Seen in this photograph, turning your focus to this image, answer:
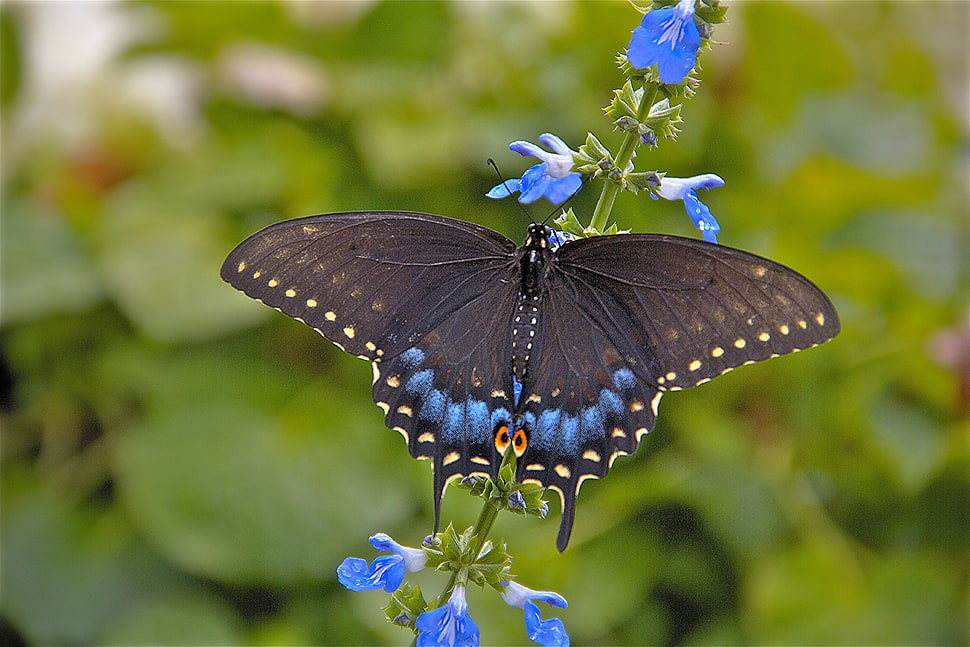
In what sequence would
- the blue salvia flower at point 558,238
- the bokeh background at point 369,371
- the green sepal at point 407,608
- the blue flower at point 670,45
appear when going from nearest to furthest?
the blue flower at point 670,45, the green sepal at point 407,608, the blue salvia flower at point 558,238, the bokeh background at point 369,371

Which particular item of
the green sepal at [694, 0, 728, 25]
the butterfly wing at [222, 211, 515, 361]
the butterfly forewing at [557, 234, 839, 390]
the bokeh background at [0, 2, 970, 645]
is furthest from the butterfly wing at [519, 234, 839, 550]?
the bokeh background at [0, 2, 970, 645]

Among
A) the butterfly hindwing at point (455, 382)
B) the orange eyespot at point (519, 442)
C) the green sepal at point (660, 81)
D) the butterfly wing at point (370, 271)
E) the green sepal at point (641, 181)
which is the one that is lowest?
the orange eyespot at point (519, 442)

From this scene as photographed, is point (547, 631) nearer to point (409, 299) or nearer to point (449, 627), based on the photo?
point (449, 627)

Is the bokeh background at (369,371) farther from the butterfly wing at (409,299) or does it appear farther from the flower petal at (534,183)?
the flower petal at (534,183)

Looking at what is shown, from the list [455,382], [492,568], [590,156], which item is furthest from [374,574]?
[590,156]

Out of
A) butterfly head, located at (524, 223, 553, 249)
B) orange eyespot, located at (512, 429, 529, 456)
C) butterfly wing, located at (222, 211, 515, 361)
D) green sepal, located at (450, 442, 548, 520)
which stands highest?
butterfly head, located at (524, 223, 553, 249)

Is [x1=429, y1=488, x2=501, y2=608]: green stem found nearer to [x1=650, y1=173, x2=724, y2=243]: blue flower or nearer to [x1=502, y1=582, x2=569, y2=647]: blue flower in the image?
[x1=502, y1=582, x2=569, y2=647]: blue flower

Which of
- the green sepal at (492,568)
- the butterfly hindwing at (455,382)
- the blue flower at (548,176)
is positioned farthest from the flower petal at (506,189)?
the green sepal at (492,568)

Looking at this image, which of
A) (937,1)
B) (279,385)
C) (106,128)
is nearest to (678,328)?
(279,385)
